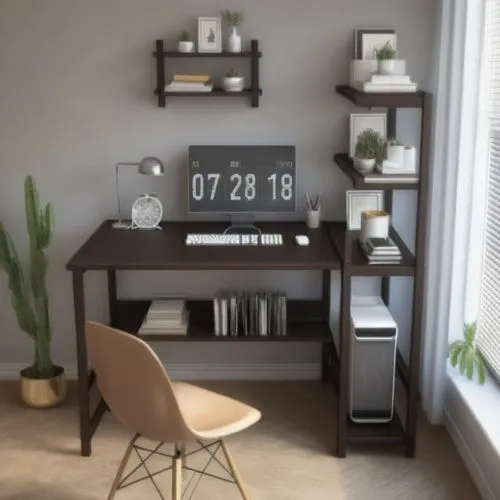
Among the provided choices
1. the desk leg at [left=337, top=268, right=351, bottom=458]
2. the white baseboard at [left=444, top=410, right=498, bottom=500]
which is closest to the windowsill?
the white baseboard at [left=444, top=410, right=498, bottom=500]

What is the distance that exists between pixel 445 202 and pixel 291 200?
71cm

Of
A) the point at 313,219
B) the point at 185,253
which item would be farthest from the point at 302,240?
the point at 185,253

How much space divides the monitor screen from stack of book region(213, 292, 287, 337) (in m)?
0.46

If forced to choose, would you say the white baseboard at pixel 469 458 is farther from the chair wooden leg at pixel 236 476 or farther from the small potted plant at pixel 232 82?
the small potted plant at pixel 232 82

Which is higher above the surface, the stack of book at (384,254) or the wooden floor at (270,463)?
the stack of book at (384,254)

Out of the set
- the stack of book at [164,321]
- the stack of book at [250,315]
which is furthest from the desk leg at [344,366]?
the stack of book at [164,321]

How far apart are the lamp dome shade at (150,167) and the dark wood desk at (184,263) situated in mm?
283

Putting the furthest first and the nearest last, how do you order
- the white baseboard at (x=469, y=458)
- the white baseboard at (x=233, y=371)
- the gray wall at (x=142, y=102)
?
the white baseboard at (x=233, y=371), the gray wall at (x=142, y=102), the white baseboard at (x=469, y=458)

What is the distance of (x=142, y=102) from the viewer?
153 inches

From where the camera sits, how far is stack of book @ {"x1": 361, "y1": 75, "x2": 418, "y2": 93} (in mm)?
3281

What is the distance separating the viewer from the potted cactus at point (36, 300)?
12.1 feet

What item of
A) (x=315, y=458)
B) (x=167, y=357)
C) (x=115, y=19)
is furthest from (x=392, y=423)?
(x=115, y=19)

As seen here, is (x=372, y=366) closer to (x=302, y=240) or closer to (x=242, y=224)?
(x=302, y=240)

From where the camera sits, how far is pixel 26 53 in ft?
12.6
